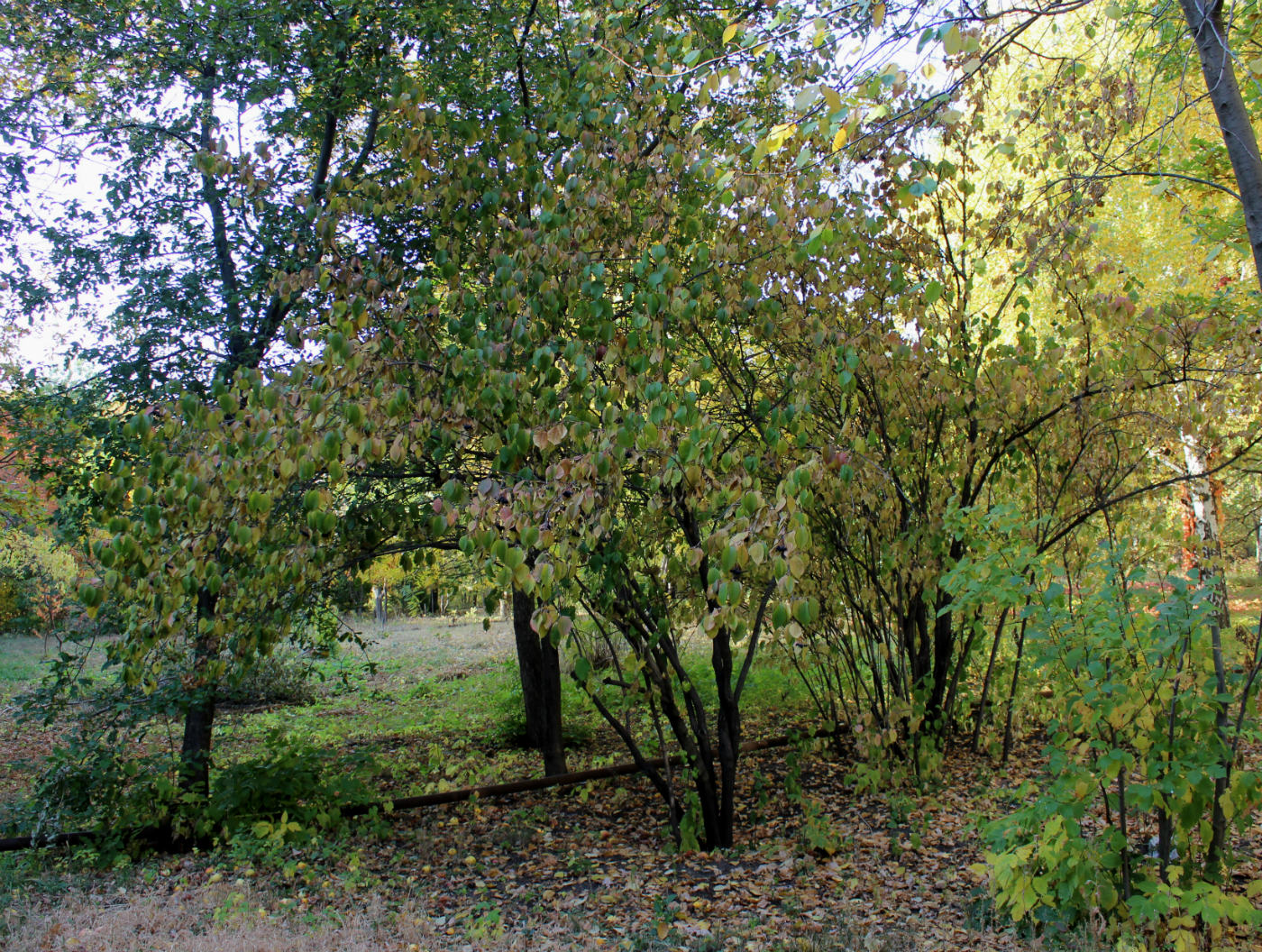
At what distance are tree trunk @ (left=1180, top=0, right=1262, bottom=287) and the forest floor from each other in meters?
2.17

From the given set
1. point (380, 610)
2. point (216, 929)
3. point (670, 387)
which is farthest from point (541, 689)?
point (380, 610)

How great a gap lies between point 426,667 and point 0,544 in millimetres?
6501

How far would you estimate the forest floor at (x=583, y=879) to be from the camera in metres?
3.39

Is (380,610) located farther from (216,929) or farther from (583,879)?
(216,929)

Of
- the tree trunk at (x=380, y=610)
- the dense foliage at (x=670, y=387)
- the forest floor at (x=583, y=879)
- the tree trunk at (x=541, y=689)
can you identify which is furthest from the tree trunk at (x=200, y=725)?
the tree trunk at (x=380, y=610)

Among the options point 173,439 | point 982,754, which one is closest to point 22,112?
point 173,439

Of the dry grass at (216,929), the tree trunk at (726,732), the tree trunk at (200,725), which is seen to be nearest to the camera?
the dry grass at (216,929)

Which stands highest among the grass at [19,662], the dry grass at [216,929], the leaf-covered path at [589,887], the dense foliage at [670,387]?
the dense foliage at [670,387]

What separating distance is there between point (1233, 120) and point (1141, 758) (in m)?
2.20

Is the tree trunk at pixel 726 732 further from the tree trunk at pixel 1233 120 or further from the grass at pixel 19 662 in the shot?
the grass at pixel 19 662

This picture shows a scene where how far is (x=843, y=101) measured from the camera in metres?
2.45

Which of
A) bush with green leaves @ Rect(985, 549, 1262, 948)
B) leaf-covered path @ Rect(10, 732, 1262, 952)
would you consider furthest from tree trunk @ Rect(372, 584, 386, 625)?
bush with green leaves @ Rect(985, 549, 1262, 948)

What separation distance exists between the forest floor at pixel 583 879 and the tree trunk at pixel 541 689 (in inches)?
18.9

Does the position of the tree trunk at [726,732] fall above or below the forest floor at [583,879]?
above
